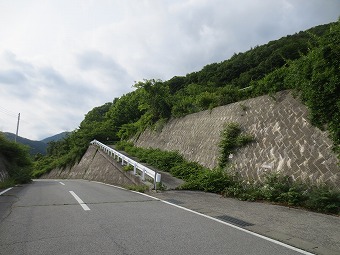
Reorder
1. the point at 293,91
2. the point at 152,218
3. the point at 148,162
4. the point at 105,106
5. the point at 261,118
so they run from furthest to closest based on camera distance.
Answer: the point at 105,106 → the point at 148,162 → the point at 261,118 → the point at 293,91 → the point at 152,218

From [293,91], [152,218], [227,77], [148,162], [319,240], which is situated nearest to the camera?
[319,240]

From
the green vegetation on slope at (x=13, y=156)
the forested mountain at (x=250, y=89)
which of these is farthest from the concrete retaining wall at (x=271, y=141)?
the green vegetation on slope at (x=13, y=156)

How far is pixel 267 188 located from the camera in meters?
9.77

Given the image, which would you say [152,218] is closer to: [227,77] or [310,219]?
[310,219]

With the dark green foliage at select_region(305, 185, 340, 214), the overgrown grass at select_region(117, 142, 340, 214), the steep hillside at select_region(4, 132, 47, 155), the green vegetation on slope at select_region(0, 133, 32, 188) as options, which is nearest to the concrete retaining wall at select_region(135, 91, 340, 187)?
the overgrown grass at select_region(117, 142, 340, 214)

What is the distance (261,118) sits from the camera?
13.3 m

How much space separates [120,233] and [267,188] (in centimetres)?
654

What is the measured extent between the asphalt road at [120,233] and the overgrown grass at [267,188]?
3607mm

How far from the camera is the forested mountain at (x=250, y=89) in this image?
345 inches

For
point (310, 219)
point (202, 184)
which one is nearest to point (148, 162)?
point (202, 184)

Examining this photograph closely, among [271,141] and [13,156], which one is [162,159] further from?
[13,156]

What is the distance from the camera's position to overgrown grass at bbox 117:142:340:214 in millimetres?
7824

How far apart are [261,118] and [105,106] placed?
231 feet

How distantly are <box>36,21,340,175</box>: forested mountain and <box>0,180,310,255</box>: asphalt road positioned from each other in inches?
223
